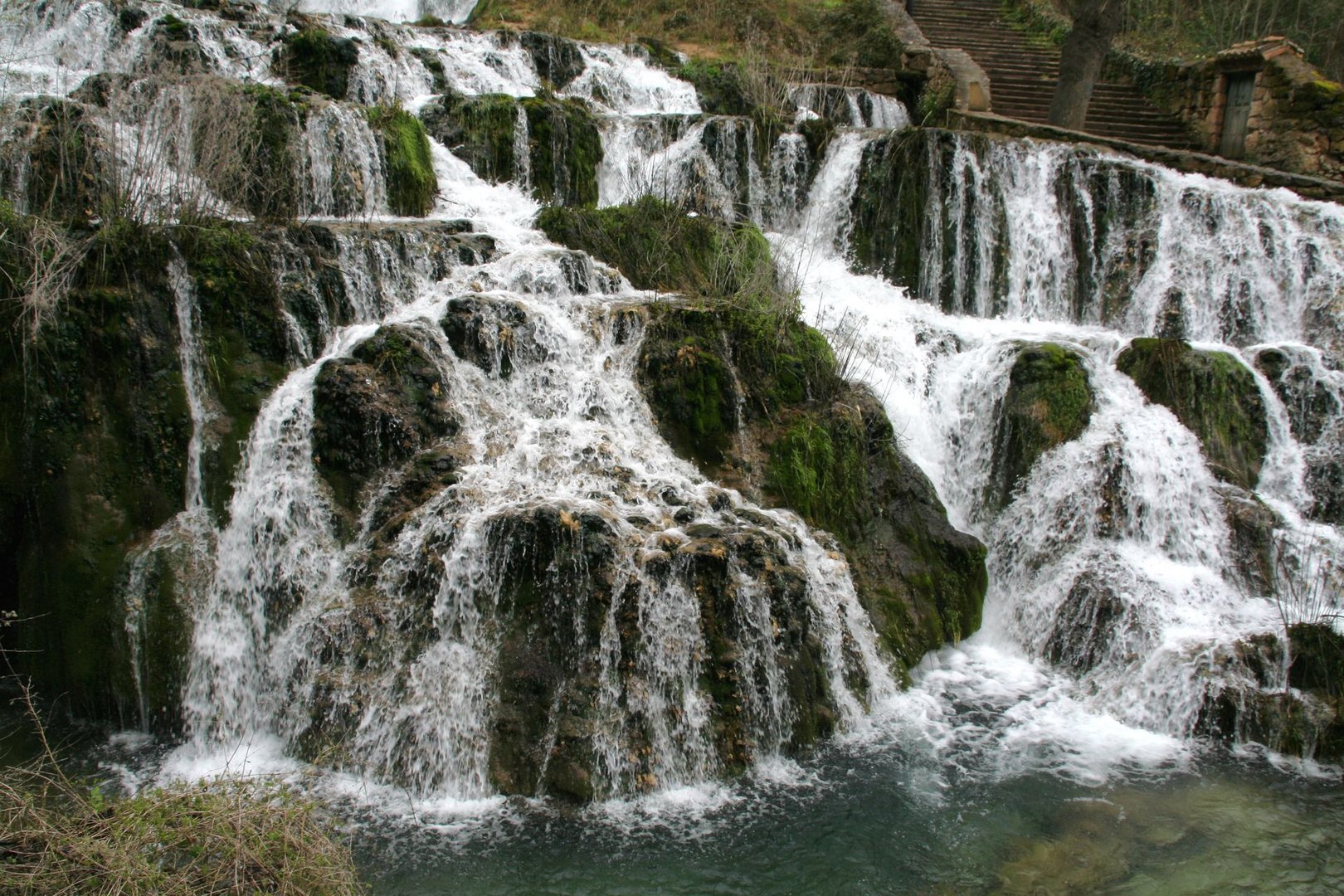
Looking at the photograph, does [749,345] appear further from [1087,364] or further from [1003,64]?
[1003,64]

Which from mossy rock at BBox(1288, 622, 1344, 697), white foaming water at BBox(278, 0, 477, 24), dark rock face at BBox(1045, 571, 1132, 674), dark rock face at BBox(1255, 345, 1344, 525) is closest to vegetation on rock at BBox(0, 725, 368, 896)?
dark rock face at BBox(1045, 571, 1132, 674)

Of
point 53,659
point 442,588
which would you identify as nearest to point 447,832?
point 442,588

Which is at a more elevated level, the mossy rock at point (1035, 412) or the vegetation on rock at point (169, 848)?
the mossy rock at point (1035, 412)

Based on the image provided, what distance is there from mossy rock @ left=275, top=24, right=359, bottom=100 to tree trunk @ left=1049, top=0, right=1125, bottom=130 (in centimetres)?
1021

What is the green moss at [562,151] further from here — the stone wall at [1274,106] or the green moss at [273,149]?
the stone wall at [1274,106]

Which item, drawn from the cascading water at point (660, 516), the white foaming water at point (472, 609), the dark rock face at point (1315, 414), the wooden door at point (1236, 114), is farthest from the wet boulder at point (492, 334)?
the wooden door at point (1236, 114)

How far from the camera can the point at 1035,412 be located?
335 inches

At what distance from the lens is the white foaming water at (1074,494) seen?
266 inches

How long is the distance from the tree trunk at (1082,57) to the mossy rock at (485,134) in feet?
27.1

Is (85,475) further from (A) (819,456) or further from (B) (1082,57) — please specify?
(B) (1082,57)

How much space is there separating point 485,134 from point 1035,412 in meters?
7.11

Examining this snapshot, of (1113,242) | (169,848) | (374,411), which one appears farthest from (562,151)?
(169,848)

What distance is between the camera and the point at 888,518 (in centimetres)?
794

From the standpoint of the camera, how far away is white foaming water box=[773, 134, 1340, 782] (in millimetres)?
6750
